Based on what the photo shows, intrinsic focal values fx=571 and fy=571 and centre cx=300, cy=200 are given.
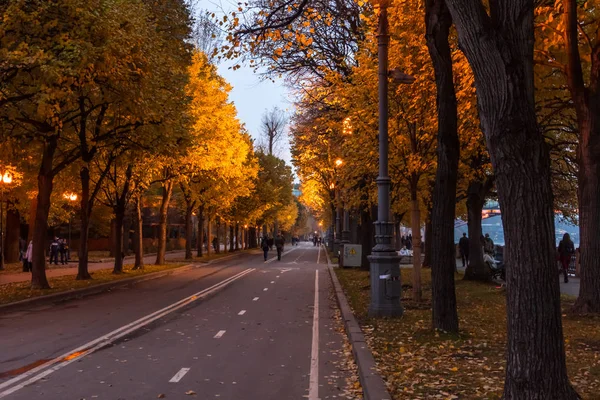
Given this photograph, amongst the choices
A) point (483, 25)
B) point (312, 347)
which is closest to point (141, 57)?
point (312, 347)

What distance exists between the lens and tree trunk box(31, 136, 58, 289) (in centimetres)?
1775

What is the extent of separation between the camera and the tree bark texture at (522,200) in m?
4.58

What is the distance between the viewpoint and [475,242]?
67.9ft

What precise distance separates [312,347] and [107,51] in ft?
28.2

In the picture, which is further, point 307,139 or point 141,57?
point 307,139

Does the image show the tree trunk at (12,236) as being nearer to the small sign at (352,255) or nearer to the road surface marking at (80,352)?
the small sign at (352,255)

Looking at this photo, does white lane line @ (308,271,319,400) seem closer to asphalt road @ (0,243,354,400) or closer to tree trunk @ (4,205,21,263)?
asphalt road @ (0,243,354,400)

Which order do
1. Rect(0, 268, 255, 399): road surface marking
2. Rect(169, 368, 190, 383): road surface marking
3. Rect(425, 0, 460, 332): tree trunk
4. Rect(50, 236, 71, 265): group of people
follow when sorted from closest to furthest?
1. Rect(0, 268, 255, 399): road surface marking
2. Rect(169, 368, 190, 383): road surface marking
3. Rect(425, 0, 460, 332): tree trunk
4. Rect(50, 236, 71, 265): group of people

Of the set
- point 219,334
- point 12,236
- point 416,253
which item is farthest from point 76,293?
point 12,236

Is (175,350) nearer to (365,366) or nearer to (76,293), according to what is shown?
(365,366)

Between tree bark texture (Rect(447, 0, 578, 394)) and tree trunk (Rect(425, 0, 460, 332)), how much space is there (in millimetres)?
4846

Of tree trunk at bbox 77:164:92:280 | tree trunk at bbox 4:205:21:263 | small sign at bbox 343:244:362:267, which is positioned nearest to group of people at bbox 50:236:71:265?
tree trunk at bbox 4:205:21:263

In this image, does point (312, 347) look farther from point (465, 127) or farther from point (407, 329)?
point (465, 127)

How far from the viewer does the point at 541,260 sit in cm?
460
